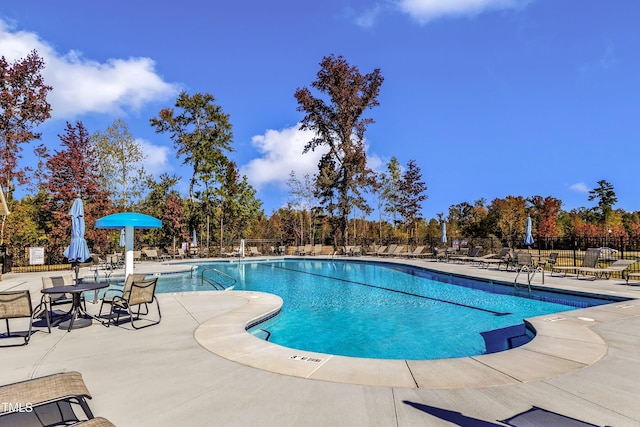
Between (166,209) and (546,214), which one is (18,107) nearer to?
(166,209)

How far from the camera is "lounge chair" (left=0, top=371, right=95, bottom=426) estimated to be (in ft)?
6.57

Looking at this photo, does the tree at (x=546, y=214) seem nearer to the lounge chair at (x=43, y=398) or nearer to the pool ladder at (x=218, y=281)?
the pool ladder at (x=218, y=281)

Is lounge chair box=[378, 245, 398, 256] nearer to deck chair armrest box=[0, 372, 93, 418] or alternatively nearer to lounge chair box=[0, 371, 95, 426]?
lounge chair box=[0, 371, 95, 426]

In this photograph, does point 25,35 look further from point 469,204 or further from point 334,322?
point 469,204

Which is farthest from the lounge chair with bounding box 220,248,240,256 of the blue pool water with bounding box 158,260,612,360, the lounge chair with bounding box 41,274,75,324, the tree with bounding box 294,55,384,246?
the lounge chair with bounding box 41,274,75,324

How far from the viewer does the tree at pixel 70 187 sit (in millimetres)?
17094

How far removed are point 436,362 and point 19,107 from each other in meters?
20.7

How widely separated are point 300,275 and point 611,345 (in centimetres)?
1207

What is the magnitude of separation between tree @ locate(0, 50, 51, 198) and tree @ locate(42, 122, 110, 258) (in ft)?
4.25

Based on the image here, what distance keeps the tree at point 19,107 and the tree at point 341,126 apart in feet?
52.1

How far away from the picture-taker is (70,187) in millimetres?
17375

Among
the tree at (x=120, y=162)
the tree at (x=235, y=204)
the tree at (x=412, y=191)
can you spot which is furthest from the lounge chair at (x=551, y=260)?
the tree at (x=120, y=162)

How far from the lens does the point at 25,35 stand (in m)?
15.8

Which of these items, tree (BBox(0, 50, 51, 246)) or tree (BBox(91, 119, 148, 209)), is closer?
tree (BBox(0, 50, 51, 246))
